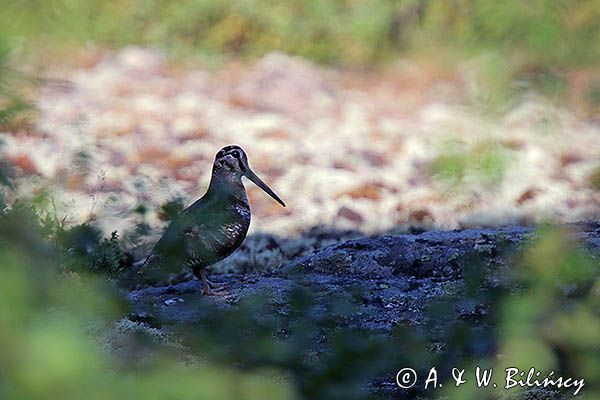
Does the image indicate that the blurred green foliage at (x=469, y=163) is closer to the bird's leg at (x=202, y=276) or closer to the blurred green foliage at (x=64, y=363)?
the blurred green foliage at (x=64, y=363)

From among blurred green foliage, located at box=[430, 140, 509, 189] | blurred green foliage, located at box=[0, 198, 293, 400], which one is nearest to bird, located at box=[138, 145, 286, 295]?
blurred green foliage, located at box=[430, 140, 509, 189]

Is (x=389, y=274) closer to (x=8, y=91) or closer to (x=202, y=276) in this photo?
(x=202, y=276)

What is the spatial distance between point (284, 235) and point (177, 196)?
493cm

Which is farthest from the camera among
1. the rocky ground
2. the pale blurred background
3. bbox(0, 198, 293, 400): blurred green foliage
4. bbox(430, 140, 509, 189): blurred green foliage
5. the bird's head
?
the pale blurred background

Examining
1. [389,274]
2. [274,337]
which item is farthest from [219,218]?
[274,337]

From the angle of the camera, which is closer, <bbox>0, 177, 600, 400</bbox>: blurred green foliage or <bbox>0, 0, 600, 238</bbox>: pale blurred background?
<bbox>0, 177, 600, 400</bbox>: blurred green foliage

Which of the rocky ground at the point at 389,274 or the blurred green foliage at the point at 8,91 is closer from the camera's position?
the blurred green foliage at the point at 8,91

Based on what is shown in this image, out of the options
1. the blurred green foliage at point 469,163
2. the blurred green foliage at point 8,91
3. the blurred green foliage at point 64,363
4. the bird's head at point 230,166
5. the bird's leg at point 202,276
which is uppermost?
the bird's head at point 230,166

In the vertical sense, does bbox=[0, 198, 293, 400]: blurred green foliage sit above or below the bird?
below

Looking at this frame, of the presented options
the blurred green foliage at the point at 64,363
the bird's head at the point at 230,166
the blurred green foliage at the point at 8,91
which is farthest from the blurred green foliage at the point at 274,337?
the bird's head at the point at 230,166

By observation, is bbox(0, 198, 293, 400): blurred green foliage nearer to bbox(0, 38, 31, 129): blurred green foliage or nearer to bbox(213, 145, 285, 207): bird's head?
bbox(0, 38, 31, 129): blurred green foliage

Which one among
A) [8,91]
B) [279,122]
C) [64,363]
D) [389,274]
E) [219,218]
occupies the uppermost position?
[279,122]

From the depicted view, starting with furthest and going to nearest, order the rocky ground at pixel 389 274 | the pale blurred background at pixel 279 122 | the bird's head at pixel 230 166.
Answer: the pale blurred background at pixel 279 122, the bird's head at pixel 230 166, the rocky ground at pixel 389 274

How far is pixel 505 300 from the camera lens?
70.1 inches
